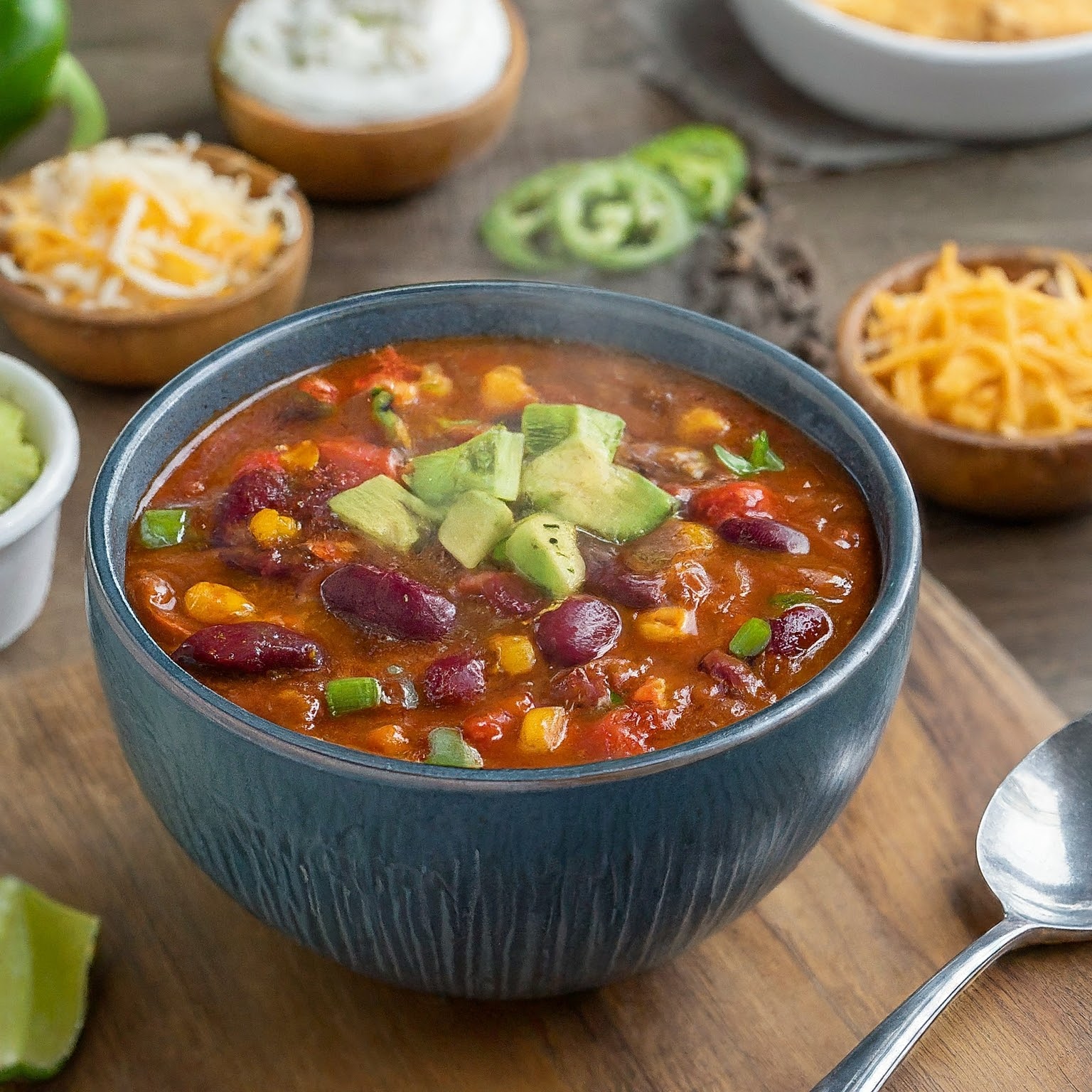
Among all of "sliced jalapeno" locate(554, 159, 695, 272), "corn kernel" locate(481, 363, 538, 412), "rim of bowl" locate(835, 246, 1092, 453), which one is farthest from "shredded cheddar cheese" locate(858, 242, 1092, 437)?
"corn kernel" locate(481, 363, 538, 412)

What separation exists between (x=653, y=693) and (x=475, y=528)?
16.8 inches

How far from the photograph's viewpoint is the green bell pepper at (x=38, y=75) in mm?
4660

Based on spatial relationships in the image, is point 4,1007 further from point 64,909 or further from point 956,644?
point 956,644

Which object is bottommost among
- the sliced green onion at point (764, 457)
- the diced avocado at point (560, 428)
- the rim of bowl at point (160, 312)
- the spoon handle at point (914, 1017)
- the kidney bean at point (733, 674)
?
the rim of bowl at point (160, 312)

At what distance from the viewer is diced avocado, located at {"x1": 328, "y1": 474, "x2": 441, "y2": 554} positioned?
242 cm

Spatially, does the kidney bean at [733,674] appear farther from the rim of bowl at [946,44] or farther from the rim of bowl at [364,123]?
the rim of bowl at [946,44]

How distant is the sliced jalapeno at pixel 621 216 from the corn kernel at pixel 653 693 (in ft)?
9.37

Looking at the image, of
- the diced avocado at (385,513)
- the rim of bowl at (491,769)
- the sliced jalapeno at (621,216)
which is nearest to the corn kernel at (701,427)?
the rim of bowl at (491,769)

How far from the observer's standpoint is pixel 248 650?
2.15 meters

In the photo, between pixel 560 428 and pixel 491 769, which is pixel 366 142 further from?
pixel 491 769

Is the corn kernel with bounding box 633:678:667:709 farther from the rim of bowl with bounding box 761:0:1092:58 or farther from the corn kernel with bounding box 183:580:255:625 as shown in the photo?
the rim of bowl with bounding box 761:0:1092:58

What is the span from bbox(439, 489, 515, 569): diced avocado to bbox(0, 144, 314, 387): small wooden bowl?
1940 millimetres

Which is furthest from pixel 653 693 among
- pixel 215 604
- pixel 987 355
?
pixel 987 355

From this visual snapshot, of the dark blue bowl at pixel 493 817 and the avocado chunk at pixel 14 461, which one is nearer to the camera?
the dark blue bowl at pixel 493 817
